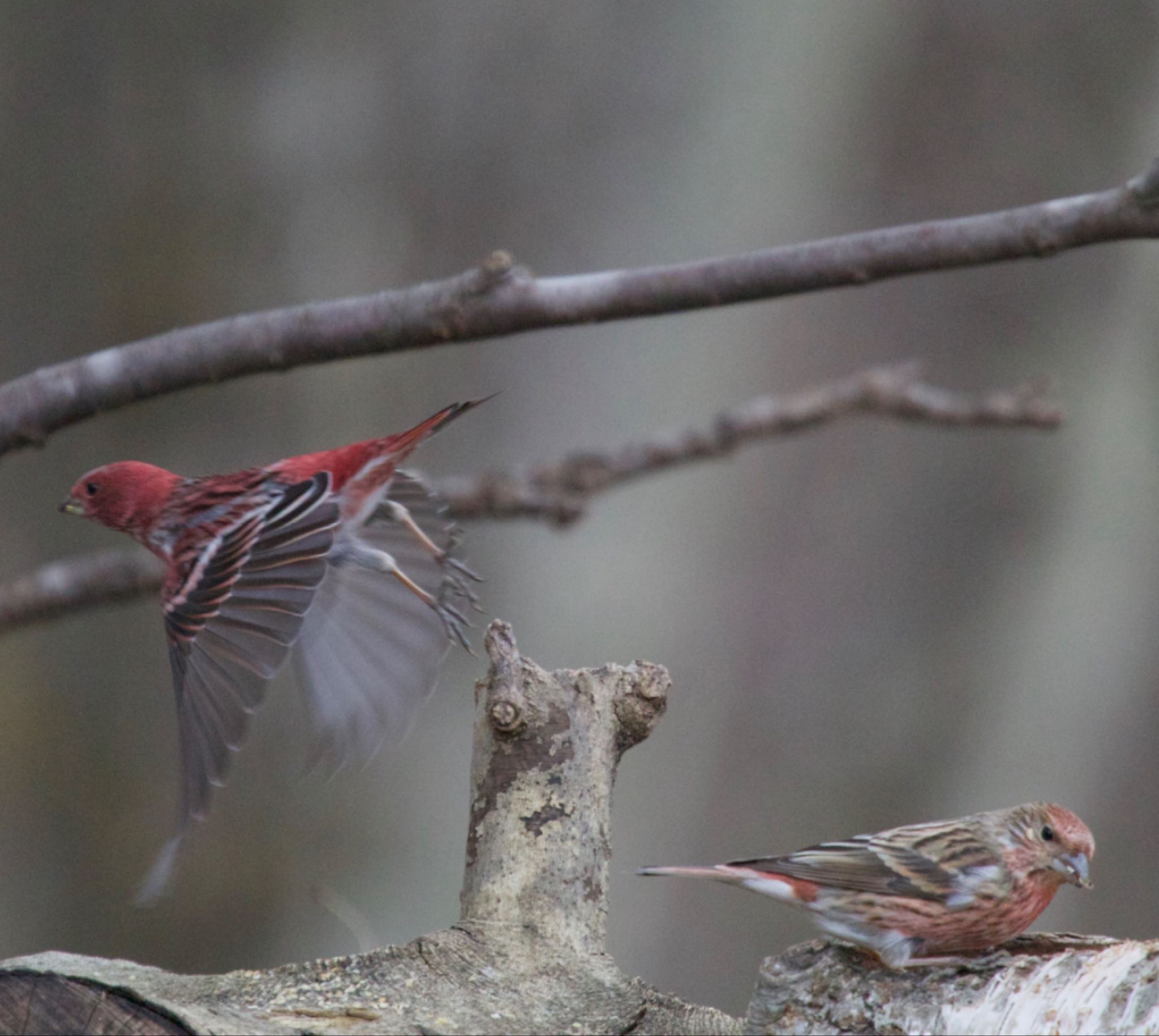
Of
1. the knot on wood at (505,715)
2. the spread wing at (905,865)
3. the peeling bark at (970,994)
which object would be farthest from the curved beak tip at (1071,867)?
the knot on wood at (505,715)

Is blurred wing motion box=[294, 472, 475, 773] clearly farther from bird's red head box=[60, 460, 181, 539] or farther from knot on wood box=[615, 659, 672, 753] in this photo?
knot on wood box=[615, 659, 672, 753]

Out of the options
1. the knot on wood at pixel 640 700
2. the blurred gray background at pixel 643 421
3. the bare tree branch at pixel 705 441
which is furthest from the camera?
the blurred gray background at pixel 643 421

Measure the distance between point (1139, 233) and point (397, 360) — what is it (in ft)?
9.94

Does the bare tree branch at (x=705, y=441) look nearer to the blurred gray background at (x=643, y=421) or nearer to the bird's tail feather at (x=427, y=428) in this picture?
the blurred gray background at (x=643, y=421)

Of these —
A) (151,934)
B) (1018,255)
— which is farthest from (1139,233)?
(151,934)

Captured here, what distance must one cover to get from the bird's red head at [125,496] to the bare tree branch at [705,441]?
2.55ft

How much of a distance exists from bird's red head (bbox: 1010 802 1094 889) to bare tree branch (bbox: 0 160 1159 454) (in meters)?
0.85

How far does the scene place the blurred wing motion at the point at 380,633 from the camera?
8.20ft

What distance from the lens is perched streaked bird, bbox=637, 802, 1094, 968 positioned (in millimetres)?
1865

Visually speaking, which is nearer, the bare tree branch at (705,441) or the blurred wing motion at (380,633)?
the blurred wing motion at (380,633)

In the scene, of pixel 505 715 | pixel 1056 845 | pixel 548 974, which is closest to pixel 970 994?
pixel 1056 845

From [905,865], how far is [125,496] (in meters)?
1.60

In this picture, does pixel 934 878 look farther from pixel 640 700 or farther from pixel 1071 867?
pixel 640 700

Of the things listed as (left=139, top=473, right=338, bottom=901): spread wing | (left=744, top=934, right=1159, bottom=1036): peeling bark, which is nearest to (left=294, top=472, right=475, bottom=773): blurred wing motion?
(left=139, top=473, right=338, bottom=901): spread wing
